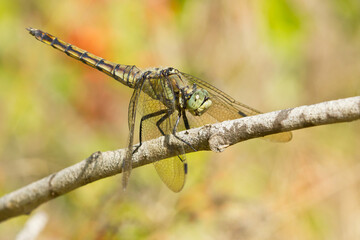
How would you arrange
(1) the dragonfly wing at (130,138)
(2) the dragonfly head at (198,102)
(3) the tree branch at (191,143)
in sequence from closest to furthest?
(3) the tree branch at (191,143) → (1) the dragonfly wing at (130,138) → (2) the dragonfly head at (198,102)

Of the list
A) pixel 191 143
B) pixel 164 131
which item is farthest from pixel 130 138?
pixel 191 143

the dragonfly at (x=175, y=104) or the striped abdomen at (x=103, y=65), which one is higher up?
the striped abdomen at (x=103, y=65)

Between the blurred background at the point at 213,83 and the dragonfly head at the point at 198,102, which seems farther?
the blurred background at the point at 213,83

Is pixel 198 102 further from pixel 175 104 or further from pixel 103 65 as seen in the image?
pixel 103 65

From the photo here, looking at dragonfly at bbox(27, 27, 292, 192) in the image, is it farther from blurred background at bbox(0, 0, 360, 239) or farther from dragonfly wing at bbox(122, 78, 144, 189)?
blurred background at bbox(0, 0, 360, 239)

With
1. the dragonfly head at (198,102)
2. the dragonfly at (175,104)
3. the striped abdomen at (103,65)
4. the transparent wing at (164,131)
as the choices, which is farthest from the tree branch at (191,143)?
the striped abdomen at (103,65)

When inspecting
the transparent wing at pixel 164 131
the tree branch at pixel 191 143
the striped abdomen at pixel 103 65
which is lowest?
the tree branch at pixel 191 143

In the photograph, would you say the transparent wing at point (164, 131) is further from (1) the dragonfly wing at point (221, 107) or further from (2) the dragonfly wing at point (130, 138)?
(1) the dragonfly wing at point (221, 107)
